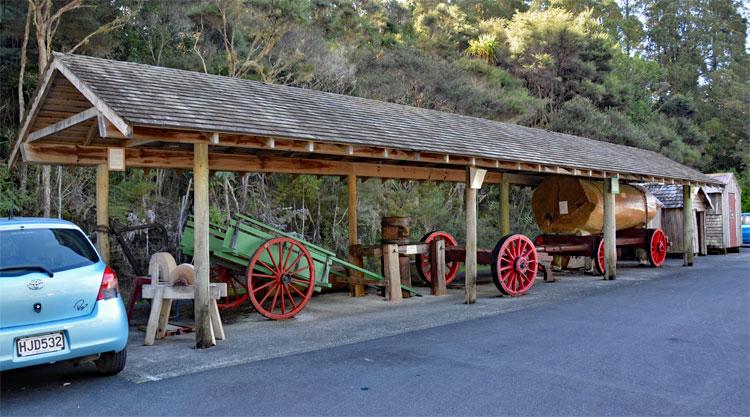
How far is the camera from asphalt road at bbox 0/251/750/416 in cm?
471

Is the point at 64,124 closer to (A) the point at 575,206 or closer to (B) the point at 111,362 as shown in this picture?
(B) the point at 111,362

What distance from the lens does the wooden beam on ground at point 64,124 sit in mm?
7023

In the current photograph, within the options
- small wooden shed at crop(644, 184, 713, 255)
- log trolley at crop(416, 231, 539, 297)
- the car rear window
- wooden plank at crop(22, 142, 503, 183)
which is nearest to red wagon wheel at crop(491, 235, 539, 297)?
log trolley at crop(416, 231, 539, 297)

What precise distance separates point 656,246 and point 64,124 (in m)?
14.6

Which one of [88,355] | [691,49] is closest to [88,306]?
[88,355]

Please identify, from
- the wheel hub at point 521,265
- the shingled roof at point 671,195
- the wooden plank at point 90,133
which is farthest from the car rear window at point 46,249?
the shingled roof at point 671,195

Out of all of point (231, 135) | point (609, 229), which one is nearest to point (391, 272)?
point (231, 135)

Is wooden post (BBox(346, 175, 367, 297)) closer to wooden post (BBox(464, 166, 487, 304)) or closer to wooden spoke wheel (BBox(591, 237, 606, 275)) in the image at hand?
wooden post (BBox(464, 166, 487, 304))

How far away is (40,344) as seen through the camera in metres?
4.93

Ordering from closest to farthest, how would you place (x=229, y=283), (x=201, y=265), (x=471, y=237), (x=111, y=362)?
(x=111, y=362)
(x=201, y=265)
(x=229, y=283)
(x=471, y=237)

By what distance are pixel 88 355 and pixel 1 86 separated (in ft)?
38.4

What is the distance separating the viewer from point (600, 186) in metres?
15.2

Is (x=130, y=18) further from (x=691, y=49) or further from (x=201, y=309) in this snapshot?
(x=691, y=49)

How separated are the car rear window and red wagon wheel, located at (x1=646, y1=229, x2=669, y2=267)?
14.5 meters
